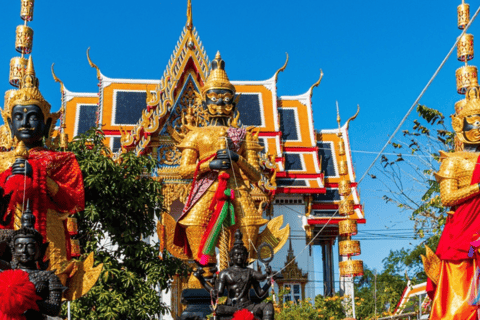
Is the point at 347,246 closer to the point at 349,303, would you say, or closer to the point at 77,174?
the point at 349,303

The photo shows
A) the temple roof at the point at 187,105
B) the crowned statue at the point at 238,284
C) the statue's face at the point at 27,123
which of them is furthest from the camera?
the temple roof at the point at 187,105

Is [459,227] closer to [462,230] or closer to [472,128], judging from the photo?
[462,230]

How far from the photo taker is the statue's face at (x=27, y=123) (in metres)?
7.20

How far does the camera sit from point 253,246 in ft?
27.4

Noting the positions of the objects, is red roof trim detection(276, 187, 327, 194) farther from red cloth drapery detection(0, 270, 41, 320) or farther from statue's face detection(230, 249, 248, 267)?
red cloth drapery detection(0, 270, 41, 320)

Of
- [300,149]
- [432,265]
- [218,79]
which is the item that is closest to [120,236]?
[218,79]

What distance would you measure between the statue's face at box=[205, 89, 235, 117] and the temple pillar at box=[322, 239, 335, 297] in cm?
900

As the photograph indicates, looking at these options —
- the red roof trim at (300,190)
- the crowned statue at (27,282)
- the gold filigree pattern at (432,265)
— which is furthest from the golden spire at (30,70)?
the red roof trim at (300,190)

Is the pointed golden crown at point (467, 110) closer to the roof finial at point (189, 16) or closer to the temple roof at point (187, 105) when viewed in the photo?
the roof finial at point (189, 16)

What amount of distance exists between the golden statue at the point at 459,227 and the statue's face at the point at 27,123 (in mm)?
4431

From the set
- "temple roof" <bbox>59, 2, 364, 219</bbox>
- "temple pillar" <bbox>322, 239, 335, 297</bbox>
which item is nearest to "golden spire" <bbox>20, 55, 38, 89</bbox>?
"temple roof" <bbox>59, 2, 364, 219</bbox>

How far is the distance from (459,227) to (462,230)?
0.05 meters

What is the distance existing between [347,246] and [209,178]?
341 centimetres

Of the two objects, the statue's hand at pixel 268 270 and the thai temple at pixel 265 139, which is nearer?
the statue's hand at pixel 268 270
